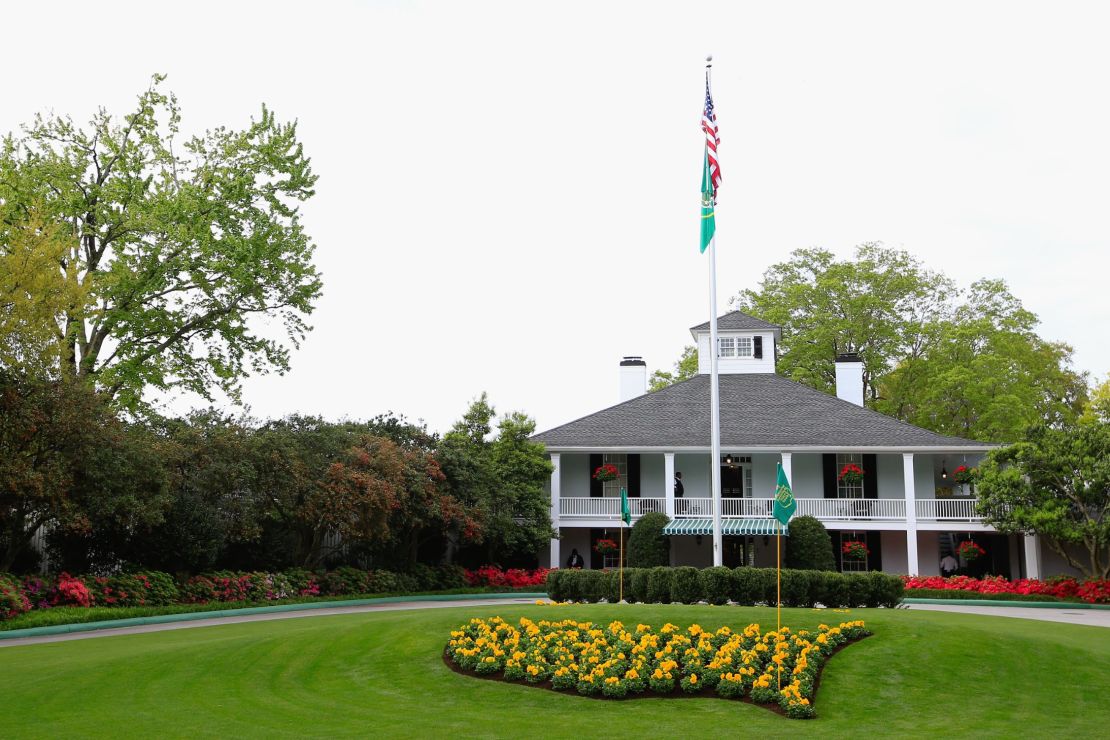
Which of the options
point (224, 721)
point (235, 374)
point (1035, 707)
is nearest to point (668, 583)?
point (1035, 707)

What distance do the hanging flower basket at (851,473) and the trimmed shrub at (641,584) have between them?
1624cm

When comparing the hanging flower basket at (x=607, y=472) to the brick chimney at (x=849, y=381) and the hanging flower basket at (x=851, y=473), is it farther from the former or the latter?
the brick chimney at (x=849, y=381)

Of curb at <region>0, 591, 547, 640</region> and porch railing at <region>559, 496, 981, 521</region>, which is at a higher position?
porch railing at <region>559, 496, 981, 521</region>

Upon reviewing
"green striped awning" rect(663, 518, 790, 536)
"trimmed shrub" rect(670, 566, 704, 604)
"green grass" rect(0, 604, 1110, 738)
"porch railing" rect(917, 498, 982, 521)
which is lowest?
"green grass" rect(0, 604, 1110, 738)

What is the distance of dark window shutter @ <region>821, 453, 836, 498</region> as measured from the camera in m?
35.0

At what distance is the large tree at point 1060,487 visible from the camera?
27.9 meters

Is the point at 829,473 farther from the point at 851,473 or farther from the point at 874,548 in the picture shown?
the point at 874,548

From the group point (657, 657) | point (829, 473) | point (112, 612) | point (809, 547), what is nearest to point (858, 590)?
point (657, 657)

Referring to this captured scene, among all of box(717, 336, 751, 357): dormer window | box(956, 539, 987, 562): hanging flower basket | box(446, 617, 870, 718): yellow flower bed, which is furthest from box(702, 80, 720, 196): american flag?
box(717, 336, 751, 357): dormer window

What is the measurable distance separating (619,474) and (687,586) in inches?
663

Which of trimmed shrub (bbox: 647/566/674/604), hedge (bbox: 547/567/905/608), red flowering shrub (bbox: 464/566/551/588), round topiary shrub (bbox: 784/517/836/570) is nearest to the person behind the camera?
hedge (bbox: 547/567/905/608)

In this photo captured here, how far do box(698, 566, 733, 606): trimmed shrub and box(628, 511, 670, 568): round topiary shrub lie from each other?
482 inches

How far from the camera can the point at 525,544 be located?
3366 cm

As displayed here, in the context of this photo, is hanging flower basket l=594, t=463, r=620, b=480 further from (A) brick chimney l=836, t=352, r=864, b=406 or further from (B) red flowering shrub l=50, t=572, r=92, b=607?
(B) red flowering shrub l=50, t=572, r=92, b=607
